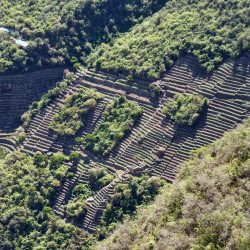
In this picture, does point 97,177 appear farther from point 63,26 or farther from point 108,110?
point 63,26

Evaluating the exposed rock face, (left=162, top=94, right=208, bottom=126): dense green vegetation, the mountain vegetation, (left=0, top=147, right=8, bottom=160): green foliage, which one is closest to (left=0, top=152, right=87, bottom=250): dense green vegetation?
the mountain vegetation

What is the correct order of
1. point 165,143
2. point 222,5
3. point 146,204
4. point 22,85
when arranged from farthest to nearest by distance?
1. point 22,85
2. point 222,5
3. point 165,143
4. point 146,204

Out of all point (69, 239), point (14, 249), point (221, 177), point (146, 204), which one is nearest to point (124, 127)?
point (146, 204)

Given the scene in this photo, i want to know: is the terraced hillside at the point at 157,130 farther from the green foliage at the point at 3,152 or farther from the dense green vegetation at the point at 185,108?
the green foliage at the point at 3,152

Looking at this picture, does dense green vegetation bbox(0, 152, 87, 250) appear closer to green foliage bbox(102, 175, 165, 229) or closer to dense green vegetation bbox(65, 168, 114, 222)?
dense green vegetation bbox(65, 168, 114, 222)

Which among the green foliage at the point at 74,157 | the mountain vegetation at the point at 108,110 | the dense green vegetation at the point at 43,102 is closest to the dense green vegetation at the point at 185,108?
the mountain vegetation at the point at 108,110

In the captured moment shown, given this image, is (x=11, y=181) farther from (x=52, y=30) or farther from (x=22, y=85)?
(x=52, y=30)
